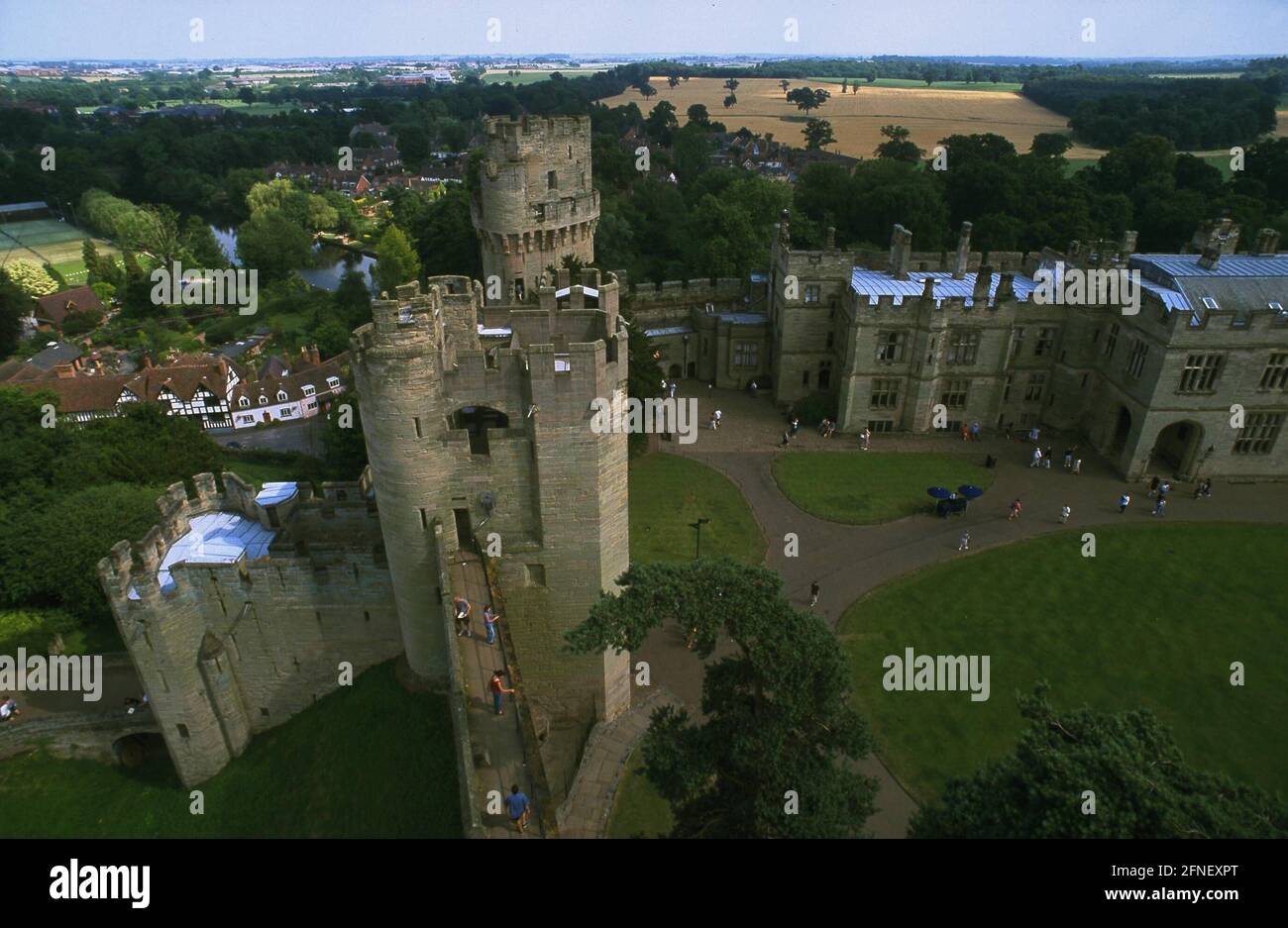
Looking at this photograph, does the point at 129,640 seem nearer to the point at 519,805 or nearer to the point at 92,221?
Answer: the point at 519,805

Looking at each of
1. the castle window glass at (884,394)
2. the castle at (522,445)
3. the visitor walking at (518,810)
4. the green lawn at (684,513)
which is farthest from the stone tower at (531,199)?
the visitor walking at (518,810)

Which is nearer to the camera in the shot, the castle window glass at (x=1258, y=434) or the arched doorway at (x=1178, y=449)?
the castle window glass at (x=1258, y=434)

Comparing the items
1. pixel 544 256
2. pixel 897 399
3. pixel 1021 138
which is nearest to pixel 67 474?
pixel 544 256

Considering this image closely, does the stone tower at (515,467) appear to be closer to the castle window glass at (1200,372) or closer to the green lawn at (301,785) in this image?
the green lawn at (301,785)

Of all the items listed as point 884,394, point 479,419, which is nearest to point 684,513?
point 479,419

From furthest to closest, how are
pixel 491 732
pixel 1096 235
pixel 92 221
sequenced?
pixel 92 221
pixel 1096 235
pixel 491 732

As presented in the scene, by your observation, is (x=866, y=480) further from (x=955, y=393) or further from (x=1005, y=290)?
(x=1005, y=290)

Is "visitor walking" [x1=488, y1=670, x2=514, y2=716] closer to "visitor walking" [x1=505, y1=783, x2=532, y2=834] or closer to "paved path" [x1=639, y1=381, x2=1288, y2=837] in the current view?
"visitor walking" [x1=505, y1=783, x2=532, y2=834]
